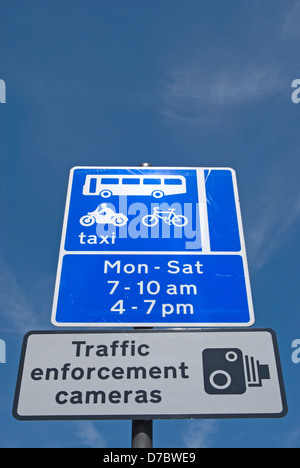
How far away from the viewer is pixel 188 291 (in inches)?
97.3

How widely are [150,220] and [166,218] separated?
11 cm

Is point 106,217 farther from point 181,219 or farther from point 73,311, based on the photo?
point 73,311

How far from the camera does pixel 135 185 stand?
318 centimetres

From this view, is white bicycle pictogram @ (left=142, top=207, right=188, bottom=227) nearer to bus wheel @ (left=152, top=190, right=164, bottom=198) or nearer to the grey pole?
bus wheel @ (left=152, top=190, right=164, bottom=198)

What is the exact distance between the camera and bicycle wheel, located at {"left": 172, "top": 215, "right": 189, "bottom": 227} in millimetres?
2893

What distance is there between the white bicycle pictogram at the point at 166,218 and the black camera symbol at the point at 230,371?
3.48 ft

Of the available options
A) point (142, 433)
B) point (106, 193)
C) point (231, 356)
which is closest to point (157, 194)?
point (106, 193)

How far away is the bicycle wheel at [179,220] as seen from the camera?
289 cm

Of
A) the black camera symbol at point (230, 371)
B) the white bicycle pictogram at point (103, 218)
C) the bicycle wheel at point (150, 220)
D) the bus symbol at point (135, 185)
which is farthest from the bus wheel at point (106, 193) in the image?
the black camera symbol at point (230, 371)

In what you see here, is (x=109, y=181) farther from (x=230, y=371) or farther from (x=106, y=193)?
(x=230, y=371)

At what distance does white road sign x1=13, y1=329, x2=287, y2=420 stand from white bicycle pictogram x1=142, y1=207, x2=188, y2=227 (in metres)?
0.94

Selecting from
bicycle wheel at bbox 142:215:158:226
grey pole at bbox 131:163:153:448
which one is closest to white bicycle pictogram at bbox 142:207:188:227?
bicycle wheel at bbox 142:215:158:226

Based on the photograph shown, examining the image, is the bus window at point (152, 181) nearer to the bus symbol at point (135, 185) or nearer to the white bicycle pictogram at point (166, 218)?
the bus symbol at point (135, 185)

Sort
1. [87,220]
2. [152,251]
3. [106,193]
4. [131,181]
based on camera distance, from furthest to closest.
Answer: [131,181] < [106,193] < [87,220] < [152,251]
